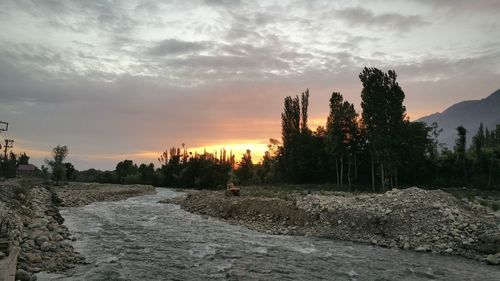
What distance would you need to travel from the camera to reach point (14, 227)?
19.8 m

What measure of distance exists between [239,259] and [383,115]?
116 feet

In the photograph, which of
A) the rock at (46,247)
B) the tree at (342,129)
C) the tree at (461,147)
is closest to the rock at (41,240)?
the rock at (46,247)

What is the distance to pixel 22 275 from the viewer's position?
523 inches

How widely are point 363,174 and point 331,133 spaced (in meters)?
11.7

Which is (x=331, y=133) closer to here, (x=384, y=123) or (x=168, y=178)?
(x=384, y=123)

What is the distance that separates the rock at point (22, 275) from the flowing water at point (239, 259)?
0.63m

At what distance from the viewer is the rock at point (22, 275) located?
13.2 metres

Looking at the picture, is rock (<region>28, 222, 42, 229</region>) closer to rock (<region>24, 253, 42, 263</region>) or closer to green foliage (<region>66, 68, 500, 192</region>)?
rock (<region>24, 253, 42, 263</region>)

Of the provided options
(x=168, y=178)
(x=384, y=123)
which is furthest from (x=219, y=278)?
(x=168, y=178)

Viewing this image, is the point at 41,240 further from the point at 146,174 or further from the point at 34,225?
the point at 146,174

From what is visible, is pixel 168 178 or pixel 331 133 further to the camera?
pixel 168 178

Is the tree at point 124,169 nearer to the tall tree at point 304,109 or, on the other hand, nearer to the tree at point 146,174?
the tree at point 146,174

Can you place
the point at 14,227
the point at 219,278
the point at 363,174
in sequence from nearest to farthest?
the point at 219,278
the point at 14,227
the point at 363,174

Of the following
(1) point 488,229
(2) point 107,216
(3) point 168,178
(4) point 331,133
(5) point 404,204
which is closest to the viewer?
(1) point 488,229
